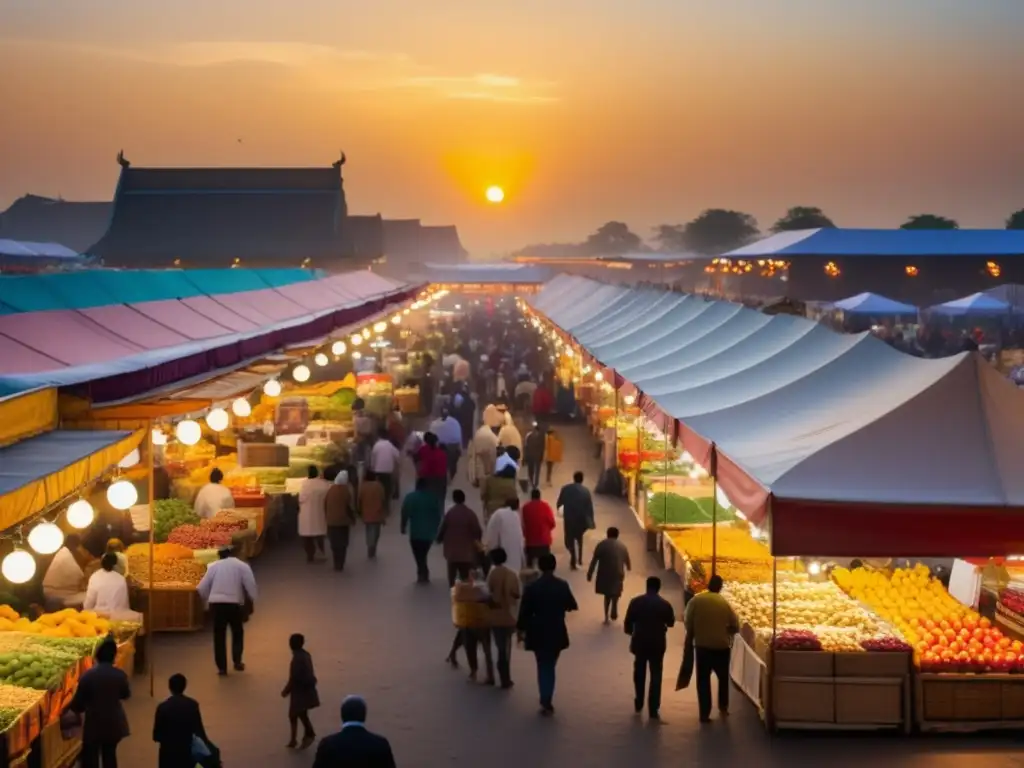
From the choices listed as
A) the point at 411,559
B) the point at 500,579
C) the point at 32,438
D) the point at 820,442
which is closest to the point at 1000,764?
the point at 820,442

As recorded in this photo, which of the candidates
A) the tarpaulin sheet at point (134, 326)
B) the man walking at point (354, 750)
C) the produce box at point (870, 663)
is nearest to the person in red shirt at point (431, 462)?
the tarpaulin sheet at point (134, 326)

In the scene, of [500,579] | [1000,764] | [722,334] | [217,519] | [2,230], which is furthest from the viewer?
[2,230]

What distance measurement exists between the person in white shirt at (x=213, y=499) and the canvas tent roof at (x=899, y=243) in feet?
165

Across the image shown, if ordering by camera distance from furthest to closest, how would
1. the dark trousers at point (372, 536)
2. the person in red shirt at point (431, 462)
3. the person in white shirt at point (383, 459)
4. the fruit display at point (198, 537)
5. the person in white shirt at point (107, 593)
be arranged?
the person in white shirt at point (383, 459)
the person in red shirt at point (431, 462)
the dark trousers at point (372, 536)
the fruit display at point (198, 537)
the person in white shirt at point (107, 593)

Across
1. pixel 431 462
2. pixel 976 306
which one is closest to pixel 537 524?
pixel 431 462

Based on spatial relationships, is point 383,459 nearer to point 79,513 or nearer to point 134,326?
point 134,326

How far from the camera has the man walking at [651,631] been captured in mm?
9250

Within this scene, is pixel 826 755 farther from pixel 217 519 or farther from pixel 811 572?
pixel 217 519

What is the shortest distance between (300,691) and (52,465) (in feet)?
8.12

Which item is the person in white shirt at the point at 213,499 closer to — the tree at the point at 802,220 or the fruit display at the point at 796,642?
the fruit display at the point at 796,642

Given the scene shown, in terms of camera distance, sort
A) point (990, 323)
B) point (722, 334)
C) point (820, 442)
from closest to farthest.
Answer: point (820, 442) < point (722, 334) < point (990, 323)

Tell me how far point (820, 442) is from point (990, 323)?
1832 inches

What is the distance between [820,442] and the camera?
9148mm

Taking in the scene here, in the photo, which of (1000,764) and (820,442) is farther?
(820,442)
